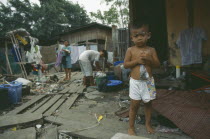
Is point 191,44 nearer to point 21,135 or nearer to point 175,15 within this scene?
point 175,15

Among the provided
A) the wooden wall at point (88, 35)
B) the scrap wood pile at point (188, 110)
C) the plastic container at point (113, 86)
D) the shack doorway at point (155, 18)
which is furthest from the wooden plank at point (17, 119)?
the wooden wall at point (88, 35)

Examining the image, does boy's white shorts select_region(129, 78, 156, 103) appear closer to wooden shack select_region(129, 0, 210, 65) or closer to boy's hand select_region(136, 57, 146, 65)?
boy's hand select_region(136, 57, 146, 65)

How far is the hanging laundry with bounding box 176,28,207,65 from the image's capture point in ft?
13.8

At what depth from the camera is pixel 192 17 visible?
14.3 ft

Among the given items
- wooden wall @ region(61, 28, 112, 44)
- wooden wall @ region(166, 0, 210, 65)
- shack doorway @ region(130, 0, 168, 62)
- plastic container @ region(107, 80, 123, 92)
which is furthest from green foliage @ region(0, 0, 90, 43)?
wooden wall @ region(166, 0, 210, 65)

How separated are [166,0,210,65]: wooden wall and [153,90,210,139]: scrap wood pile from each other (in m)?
2.40

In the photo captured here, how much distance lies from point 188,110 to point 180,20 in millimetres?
3596

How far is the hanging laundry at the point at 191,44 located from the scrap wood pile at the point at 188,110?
6.60ft

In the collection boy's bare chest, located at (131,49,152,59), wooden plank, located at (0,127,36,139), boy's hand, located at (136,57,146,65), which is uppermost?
boy's bare chest, located at (131,49,152,59)

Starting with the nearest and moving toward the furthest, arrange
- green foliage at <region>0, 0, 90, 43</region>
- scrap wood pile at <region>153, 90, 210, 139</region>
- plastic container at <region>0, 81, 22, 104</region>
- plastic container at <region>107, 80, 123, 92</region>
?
scrap wood pile at <region>153, 90, 210, 139</region>
plastic container at <region>0, 81, 22, 104</region>
plastic container at <region>107, 80, 123, 92</region>
green foliage at <region>0, 0, 90, 43</region>

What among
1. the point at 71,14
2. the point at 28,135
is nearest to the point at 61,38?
the point at 71,14

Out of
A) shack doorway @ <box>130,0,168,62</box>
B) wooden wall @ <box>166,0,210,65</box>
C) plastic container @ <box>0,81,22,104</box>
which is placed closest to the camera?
plastic container @ <box>0,81,22,104</box>

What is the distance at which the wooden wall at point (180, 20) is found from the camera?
164 inches

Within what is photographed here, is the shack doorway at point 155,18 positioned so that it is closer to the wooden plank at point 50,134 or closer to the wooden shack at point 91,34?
the wooden plank at point 50,134
